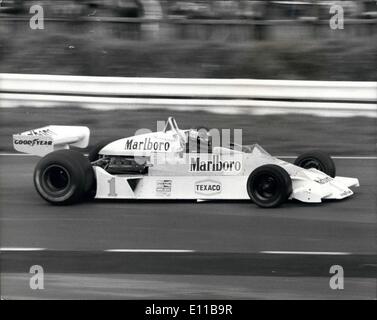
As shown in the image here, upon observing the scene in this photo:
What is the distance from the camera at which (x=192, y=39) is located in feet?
34.2

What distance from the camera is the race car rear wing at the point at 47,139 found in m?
6.19

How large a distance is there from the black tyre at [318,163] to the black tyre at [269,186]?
821 millimetres

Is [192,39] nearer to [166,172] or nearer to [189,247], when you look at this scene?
[166,172]

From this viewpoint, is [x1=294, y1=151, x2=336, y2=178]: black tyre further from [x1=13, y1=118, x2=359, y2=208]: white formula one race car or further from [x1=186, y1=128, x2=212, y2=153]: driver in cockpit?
[x1=186, y1=128, x2=212, y2=153]: driver in cockpit

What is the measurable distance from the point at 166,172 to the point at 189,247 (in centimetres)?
127

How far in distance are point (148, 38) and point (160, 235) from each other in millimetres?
5654

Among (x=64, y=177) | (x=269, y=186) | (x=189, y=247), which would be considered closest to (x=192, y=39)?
(x=64, y=177)

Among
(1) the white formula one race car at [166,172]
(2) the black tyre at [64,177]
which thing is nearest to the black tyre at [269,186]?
(1) the white formula one race car at [166,172]

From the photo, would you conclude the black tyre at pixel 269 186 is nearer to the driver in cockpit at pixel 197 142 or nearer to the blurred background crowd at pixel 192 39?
the driver in cockpit at pixel 197 142

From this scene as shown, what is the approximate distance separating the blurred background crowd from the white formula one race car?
3.82 m

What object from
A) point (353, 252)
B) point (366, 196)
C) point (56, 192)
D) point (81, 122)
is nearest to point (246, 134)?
point (81, 122)

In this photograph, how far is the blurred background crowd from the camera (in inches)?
390

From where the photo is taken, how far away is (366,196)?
6.37 meters
